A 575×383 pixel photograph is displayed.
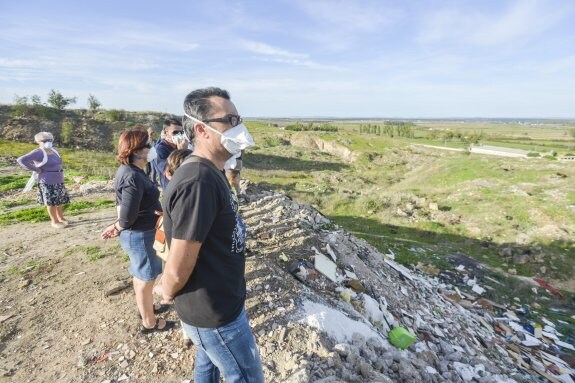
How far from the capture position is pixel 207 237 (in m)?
1.74

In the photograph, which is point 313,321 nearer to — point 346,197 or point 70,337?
point 70,337

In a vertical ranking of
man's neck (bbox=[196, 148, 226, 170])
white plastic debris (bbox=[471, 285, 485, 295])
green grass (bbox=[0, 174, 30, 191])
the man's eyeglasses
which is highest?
the man's eyeglasses

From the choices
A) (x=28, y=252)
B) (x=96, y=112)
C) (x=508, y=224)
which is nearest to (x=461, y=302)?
(x=508, y=224)

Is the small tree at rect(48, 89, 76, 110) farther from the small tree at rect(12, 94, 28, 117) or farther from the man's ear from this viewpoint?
the man's ear

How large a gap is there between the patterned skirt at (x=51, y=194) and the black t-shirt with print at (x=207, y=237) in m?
5.80

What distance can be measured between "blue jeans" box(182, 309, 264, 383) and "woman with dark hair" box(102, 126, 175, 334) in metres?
1.38

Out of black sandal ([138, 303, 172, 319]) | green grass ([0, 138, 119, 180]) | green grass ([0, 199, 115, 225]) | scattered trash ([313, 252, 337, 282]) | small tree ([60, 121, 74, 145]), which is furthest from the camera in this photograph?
small tree ([60, 121, 74, 145])

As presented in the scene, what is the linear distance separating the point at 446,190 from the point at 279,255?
14.1m

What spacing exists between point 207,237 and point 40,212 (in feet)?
28.2

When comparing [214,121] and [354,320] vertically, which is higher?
[214,121]

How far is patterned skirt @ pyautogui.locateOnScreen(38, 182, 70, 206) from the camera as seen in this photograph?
6.24m

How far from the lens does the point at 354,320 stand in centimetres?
418

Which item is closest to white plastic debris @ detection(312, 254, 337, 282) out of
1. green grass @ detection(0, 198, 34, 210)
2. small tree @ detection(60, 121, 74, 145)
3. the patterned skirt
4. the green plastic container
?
the green plastic container

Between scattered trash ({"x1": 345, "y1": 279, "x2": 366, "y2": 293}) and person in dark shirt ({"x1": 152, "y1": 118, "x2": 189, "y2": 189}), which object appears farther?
scattered trash ({"x1": 345, "y1": 279, "x2": 366, "y2": 293})
